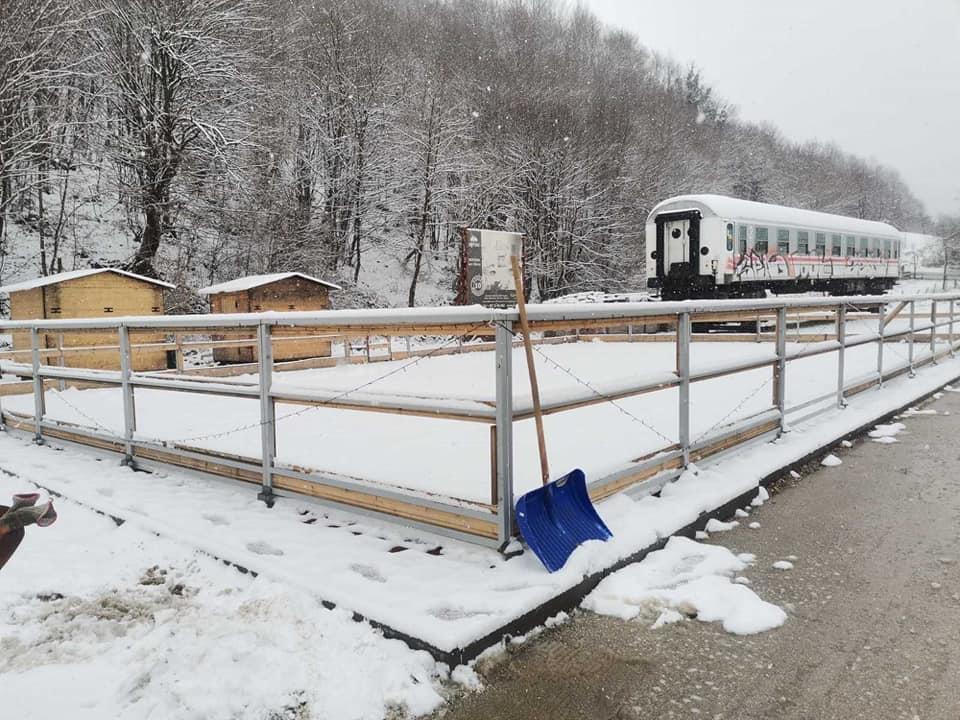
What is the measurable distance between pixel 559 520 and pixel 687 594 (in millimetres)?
676

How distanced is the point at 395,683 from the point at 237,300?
14.2 metres

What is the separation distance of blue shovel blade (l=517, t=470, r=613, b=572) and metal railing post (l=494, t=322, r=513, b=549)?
0.28 feet

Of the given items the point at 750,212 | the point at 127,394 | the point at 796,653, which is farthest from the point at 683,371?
the point at 750,212

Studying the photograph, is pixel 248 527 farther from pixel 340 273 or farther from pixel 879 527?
pixel 340 273

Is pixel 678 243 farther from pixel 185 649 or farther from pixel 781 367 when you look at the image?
pixel 185 649

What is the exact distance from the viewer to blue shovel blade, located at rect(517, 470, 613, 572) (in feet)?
10.8

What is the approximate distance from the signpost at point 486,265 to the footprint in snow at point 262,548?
544 inches

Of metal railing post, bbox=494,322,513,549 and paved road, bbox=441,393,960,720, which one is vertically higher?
metal railing post, bbox=494,322,513,549

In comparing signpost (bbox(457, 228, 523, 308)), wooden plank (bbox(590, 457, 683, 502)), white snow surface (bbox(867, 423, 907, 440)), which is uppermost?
signpost (bbox(457, 228, 523, 308))

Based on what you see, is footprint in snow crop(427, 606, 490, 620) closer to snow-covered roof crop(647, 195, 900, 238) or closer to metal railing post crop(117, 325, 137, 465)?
metal railing post crop(117, 325, 137, 465)

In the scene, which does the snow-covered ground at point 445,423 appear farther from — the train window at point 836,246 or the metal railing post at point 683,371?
the train window at point 836,246

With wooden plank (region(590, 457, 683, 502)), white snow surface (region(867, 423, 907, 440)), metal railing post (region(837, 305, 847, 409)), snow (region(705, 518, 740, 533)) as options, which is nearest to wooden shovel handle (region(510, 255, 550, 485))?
wooden plank (region(590, 457, 683, 502))

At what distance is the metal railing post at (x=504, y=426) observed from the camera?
10.8ft

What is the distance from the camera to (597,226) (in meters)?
35.5
